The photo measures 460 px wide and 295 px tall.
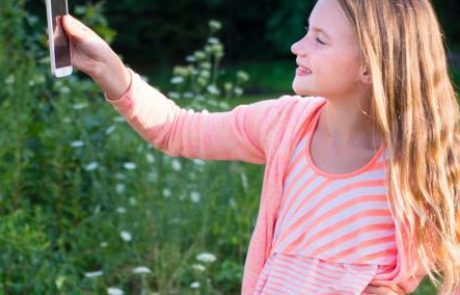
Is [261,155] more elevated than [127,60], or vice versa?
[261,155]

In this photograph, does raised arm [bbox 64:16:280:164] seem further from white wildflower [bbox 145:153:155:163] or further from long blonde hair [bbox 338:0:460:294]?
white wildflower [bbox 145:153:155:163]

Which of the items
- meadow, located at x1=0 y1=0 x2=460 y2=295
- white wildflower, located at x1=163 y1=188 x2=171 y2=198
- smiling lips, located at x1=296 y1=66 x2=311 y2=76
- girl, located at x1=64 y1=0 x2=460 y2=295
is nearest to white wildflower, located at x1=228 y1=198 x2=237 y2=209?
meadow, located at x1=0 y1=0 x2=460 y2=295

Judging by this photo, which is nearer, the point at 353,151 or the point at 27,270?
the point at 353,151

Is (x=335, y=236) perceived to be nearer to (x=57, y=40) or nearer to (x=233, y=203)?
(x=57, y=40)

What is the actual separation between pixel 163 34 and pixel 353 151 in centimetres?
1013

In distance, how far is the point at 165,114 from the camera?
2889 millimetres

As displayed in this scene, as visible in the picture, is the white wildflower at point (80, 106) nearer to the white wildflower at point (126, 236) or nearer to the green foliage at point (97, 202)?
the green foliage at point (97, 202)

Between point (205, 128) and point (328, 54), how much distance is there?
384 millimetres

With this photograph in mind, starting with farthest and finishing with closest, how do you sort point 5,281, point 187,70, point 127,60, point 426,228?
point 127,60 < point 187,70 < point 5,281 < point 426,228

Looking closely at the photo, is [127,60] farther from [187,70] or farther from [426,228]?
[426,228]

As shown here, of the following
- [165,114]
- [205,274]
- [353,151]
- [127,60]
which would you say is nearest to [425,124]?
[353,151]

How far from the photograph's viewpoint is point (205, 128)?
9.55 feet

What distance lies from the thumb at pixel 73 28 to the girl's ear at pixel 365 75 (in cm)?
62

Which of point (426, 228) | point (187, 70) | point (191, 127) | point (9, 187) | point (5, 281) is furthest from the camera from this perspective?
point (187, 70)
